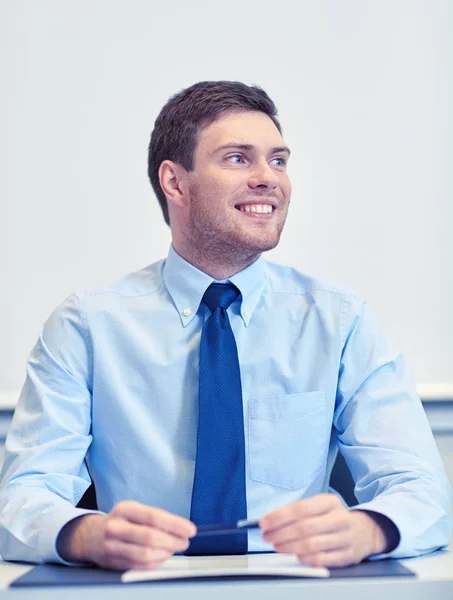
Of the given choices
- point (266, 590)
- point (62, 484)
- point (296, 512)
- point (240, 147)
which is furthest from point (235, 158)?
point (266, 590)

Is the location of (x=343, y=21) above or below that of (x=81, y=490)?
above

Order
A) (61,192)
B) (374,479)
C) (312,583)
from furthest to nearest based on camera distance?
(61,192), (374,479), (312,583)

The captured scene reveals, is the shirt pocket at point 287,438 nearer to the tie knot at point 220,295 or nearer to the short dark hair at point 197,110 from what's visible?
the tie knot at point 220,295

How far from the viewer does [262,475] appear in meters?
1.55

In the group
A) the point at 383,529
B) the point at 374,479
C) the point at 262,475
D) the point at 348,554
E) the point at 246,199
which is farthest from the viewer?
the point at 246,199

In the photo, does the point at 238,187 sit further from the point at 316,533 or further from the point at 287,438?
the point at 316,533

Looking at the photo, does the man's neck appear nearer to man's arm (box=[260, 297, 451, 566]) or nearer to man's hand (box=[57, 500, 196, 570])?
man's arm (box=[260, 297, 451, 566])

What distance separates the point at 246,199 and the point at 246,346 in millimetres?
290

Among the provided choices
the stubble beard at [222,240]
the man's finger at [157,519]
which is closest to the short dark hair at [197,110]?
the stubble beard at [222,240]

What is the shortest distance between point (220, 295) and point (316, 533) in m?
0.63

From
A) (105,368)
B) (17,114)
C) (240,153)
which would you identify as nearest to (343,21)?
(240,153)

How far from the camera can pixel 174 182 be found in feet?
6.00

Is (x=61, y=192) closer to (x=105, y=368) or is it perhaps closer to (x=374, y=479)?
(x=105, y=368)

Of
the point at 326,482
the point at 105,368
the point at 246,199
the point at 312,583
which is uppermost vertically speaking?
the point at 246,199
